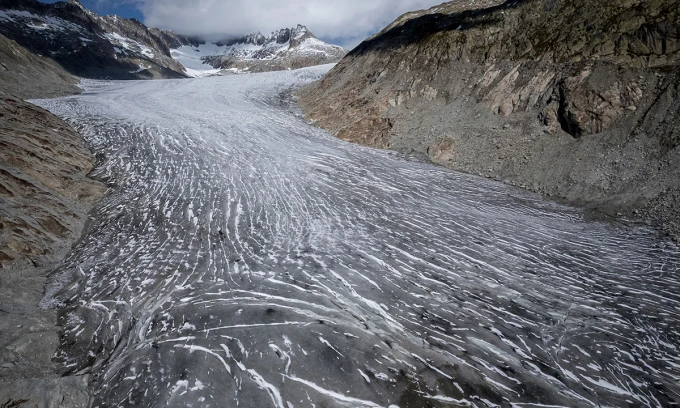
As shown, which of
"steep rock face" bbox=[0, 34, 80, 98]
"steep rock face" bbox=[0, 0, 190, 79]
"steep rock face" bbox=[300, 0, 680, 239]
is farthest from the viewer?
"steep rock face" bbox=[0, 0, 190, 79]

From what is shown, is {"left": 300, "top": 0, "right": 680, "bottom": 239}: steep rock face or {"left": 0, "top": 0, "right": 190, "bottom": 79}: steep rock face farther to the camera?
{"left": 0, "top": 0, "right": 190, "bottom": 79}: steep rock face

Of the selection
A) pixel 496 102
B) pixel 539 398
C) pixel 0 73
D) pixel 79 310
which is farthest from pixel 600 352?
pixel 0 73

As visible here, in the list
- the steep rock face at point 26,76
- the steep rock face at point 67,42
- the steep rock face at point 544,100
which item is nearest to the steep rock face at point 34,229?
the steep rock face at point 544,100

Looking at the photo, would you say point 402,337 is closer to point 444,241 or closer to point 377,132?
point 444,241

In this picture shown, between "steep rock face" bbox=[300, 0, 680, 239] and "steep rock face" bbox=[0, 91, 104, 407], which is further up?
"steep rock face" bbox=[300, 0, 680, 239]

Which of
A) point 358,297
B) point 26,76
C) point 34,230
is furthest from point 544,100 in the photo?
point 26,76

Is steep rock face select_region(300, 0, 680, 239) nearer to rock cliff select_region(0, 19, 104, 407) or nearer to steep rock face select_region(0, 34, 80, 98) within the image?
rock cliff select_region(0, 19, 104, 407)

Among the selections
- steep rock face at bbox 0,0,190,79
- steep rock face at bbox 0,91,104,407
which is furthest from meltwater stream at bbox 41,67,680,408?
steep rock face at bbox 0,0,190,79
